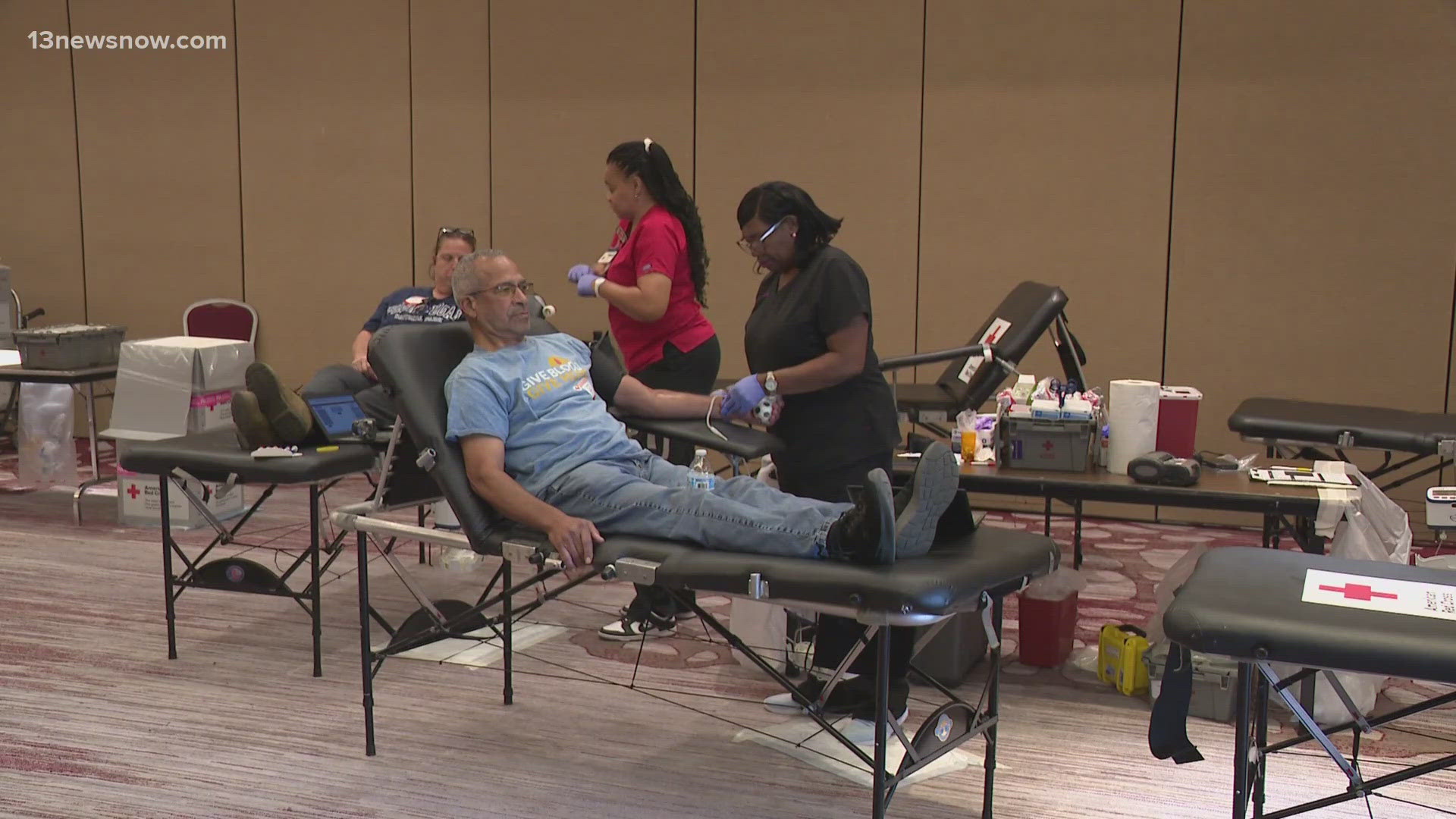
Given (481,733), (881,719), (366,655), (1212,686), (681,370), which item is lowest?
(481,733)

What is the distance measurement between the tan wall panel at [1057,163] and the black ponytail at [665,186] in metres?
1.81

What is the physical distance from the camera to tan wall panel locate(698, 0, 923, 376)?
5.15m

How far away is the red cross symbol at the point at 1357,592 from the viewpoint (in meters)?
1.89

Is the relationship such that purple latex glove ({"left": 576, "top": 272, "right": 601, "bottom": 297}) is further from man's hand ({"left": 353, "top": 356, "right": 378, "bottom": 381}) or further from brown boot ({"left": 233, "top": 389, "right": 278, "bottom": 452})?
man's hand ({"left": 353, "top": 356, "right": 378, "bottom": 381})

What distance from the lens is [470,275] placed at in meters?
2.82

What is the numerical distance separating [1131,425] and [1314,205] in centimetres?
213

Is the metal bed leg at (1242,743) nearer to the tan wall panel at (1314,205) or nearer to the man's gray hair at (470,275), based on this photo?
the man's gray hair at (470,275)

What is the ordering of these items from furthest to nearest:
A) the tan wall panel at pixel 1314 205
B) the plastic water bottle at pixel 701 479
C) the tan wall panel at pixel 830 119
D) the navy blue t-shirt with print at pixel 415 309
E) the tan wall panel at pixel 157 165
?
the tan wall panel at pixel 157 165
the tan wall panel at pixel 830 119
the tan wall panel at pixel 1314 205
the navy blue t-shirt with print at pixel 415 309
the plastic water bottle at pixel 701 479

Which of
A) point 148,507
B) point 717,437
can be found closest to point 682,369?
point 717,437

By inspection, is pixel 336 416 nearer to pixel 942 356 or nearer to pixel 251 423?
pixel 251 423

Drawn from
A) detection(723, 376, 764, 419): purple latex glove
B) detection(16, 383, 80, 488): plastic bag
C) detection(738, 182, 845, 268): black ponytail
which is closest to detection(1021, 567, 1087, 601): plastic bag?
detection(723, 376, 764, 419): purple latex glove

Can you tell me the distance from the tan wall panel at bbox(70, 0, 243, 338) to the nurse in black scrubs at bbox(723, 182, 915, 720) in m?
4.14

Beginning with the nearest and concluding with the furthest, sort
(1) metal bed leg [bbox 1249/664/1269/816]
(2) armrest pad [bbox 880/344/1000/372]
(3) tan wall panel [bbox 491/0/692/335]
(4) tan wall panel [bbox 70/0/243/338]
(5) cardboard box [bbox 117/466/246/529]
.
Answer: (1) metal bed leg [bbox 1249/664/1269/816] < (2) armrest pad [bbox 880/344/1000/372] < (5) cardboard box [bbox 117/466/246/529] < (3) tan wall panel [bbox 491/0/692/335] < (4) tan wall panel [bbox 70/0/243/338]

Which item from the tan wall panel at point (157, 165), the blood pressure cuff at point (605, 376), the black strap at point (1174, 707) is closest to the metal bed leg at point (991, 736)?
the black strap at point (1174, 707)
